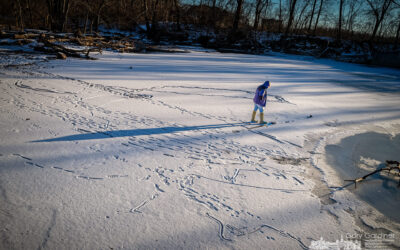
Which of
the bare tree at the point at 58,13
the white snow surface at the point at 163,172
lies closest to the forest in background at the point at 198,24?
the bare tree at the point at 58,13

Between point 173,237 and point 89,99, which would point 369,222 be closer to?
point 173,237

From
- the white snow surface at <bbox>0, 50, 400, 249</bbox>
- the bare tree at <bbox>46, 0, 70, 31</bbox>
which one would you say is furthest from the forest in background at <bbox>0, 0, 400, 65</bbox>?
the white snow surface at <bbox>0, 50, 400, 249</bbox>

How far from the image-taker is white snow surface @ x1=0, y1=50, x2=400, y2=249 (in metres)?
2.14

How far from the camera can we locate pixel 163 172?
3098 mm

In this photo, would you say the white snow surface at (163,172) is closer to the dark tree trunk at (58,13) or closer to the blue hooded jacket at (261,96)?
the blue hooded jacket at (261,96)

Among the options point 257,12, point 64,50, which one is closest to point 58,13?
point 64,50

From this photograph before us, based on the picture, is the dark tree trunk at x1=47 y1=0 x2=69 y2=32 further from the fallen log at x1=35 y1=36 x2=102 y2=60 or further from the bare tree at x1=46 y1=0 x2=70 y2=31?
the fallen log at x1=35 y1=36 x2=102 y2=60

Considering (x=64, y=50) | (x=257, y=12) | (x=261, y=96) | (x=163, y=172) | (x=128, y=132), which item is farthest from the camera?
(x=257, y=12)

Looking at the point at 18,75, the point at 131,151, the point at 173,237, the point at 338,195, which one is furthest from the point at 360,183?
the point at 18,75

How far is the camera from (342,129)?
209 inches

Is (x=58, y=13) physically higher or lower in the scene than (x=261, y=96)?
higher

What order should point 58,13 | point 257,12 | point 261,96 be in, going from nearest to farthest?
1. point 261,96
2. point 58,13
3. point 257,12

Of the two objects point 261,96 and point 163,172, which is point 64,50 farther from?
point 163,172

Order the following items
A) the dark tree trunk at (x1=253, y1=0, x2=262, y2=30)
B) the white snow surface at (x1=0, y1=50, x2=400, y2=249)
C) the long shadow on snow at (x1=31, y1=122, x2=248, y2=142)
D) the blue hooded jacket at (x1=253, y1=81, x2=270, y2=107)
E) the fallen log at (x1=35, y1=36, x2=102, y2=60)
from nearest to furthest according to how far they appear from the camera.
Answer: the white snow surface at (x1=0, y1=50, x2=400, y2=249)
the long shadow on snow at (x1=31, y1=122, x2=248, y2=142)
the blue hooded jacket at (x1=253, y1=81, x2=270, y2=107)
the fallen log at (x1=35, y1=36, x2=102, y2=60)
the dark tree trunk at (x1=253, y1=0, x2=262, y2=30)
